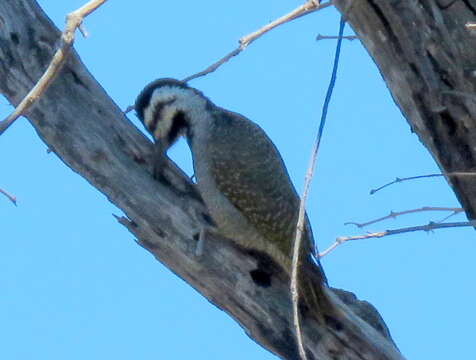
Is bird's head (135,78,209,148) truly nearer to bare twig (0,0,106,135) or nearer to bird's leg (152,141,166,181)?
bird's leg (152,141,166,181)

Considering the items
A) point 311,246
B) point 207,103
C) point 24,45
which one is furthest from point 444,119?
point 207,103

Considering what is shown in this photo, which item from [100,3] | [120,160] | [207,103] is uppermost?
[207,103]

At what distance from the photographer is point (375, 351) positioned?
4.25 m

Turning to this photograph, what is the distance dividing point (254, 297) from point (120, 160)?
77cm

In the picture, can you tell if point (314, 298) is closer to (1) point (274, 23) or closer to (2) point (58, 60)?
(1) point (274, 23)

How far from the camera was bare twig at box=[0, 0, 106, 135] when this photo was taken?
8.74ft

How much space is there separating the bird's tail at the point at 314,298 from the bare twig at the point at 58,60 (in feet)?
6.30

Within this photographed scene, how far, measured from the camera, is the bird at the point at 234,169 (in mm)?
4805

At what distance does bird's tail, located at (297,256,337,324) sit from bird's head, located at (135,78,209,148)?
1.01 m

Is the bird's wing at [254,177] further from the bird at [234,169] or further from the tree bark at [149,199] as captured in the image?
the tree bark at [149,199]

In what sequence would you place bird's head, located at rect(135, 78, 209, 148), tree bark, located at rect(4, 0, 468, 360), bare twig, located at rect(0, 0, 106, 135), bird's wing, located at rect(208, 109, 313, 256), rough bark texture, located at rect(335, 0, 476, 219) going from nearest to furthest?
bare twig, located at rect(0, 0, 106, 135), rough bark texture, located at rect(335, 0, 476, 219), tree bark, located at rect(4, 0, 468, 360), bird's wing, located at rect(208, 109, 313, 256), bird's head, located at rect(135, 78, 209, 148)

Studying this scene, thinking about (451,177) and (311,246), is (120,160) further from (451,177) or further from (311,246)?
(451,177)

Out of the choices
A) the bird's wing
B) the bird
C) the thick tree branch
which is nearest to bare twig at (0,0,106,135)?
the thick tree branch

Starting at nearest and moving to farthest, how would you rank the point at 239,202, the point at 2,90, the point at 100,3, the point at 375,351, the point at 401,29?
the point at 100,3, the point at 401,29, the point at 375,351, the point at 2,90, the point at 239,202
